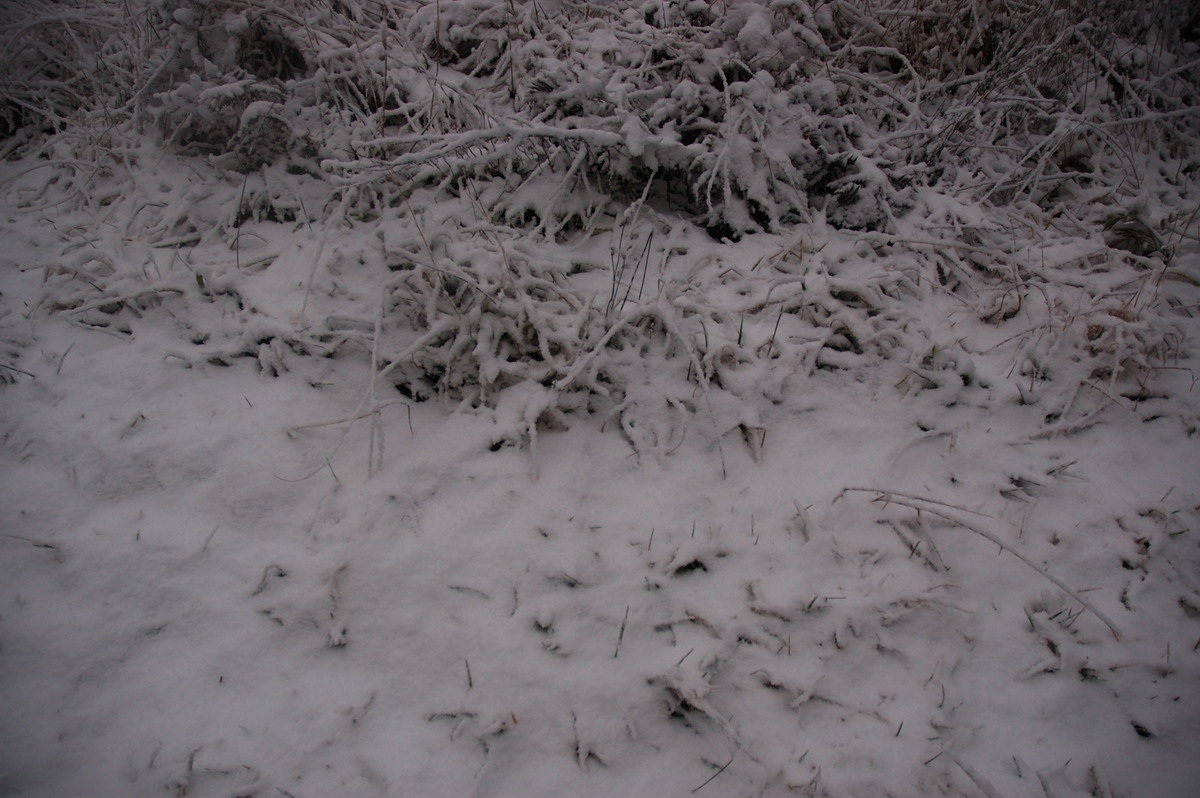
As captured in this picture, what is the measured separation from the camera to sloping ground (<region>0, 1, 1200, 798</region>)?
1.32 metres

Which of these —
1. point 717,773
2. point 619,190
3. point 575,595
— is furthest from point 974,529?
point 619,190

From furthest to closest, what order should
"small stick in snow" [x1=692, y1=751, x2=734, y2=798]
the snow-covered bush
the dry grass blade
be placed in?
1. the snow-covered bush
2. the dry grass blade
3. "small stick in snow" [x1=692, y1=751, x2=734, y2=798]

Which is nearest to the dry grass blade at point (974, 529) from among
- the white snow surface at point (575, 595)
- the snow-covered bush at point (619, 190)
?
the white snow surface at point (575, 595)

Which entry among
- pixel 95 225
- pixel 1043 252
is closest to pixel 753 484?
pixel 1043 252

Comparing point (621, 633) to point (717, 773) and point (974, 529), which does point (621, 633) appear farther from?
point (974, 529)

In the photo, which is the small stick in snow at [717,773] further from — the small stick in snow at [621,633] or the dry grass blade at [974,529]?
the dry grass blade at [974,529]

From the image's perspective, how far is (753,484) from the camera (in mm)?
1727

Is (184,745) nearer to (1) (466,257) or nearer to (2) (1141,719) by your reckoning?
(1) (466,257)

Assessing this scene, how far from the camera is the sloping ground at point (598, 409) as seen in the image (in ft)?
4.33

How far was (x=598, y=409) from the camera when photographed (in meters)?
1.92

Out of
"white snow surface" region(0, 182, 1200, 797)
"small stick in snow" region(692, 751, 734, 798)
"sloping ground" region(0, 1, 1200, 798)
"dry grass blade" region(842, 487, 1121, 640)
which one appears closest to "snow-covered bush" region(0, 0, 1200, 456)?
"sloping ground" region(0, 1, 1200, 798)

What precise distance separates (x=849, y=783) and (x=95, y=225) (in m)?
3.28

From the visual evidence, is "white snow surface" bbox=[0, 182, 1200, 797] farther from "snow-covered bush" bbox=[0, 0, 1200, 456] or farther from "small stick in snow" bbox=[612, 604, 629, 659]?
"snow-covered bush" bbox=[0, 0, 1200, 456]

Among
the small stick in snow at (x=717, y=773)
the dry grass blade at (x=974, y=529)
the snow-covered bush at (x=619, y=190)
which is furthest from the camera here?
the snow-covered bush at (x=619, y=190)
